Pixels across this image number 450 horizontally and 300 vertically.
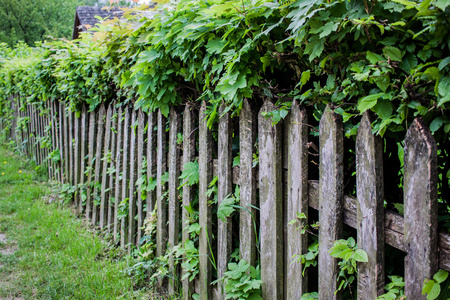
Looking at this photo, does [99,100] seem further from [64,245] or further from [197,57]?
[197,57]

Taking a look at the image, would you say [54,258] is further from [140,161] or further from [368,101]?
[368,101]

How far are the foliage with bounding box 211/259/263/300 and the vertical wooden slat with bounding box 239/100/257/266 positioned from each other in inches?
2.0

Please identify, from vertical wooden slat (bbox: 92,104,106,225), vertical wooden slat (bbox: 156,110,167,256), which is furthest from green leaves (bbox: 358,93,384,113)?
vertical wooden slat (bbox: 92,104,106,225)

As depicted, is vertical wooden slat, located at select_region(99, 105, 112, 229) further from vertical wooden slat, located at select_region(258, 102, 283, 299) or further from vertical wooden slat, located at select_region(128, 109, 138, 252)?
vertical wooden slat, located at select_region(258, 102, 283, 299)

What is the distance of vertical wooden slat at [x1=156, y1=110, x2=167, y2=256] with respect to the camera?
11.1 feet

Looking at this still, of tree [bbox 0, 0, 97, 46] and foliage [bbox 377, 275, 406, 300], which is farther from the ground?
tree [bbox 0, 0, 97, 46]

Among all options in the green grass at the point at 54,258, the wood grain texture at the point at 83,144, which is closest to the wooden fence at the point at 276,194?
the green grass at the point at 54,258

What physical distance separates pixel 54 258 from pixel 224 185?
2313 millimetres

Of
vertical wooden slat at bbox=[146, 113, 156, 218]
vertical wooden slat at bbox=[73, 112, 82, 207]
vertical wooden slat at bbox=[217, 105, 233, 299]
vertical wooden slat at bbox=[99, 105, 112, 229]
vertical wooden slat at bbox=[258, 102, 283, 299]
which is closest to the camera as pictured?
vertical wooden slat at bbox=[258, 102, 283, 299]

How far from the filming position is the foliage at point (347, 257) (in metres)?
1.62

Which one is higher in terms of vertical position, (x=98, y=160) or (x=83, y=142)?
(x=83, y=142)

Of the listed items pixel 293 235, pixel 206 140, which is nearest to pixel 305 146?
pixel 293 235

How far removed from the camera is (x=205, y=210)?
280 centimetres

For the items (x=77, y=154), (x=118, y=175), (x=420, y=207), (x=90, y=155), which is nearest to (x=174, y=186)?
(x=118, y=175)
